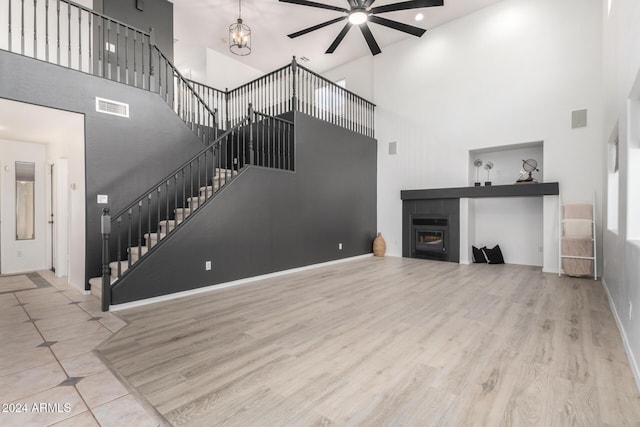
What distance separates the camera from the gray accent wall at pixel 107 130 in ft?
12.4

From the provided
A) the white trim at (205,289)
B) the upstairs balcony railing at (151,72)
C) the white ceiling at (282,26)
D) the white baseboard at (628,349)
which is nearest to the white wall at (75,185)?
the upstairs balcony railing at (151,72)

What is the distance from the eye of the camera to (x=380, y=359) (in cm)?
239

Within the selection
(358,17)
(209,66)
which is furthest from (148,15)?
(358,17)

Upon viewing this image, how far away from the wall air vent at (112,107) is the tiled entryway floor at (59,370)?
8.81 ft

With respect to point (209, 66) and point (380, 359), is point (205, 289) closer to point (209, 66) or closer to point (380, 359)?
point (380, 359)

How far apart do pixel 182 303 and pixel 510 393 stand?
3.57 m

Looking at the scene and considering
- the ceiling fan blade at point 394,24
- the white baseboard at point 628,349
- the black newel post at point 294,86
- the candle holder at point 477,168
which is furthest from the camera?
the candle holder at point 477,168

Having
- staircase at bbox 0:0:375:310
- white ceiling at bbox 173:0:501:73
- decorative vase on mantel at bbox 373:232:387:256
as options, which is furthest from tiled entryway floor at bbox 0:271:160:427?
white ceiling at bbox 173:0:501:73

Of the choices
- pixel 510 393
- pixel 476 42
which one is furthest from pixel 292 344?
pixel 476 42

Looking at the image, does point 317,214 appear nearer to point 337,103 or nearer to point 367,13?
point 337,103

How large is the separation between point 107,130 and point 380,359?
477cm

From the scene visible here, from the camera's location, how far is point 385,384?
2031mm

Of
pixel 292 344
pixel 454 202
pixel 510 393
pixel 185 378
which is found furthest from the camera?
pixel 454 202

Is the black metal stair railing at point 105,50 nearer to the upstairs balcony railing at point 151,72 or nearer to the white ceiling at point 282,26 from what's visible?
the upstairs balcony railing at point 151,72
